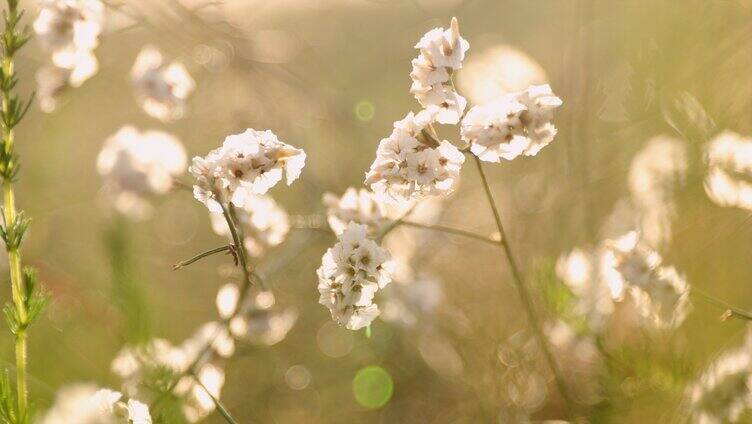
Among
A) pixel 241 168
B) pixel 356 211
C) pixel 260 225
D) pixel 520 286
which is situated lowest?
pixel 260 225

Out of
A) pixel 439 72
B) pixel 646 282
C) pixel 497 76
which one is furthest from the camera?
pixel 497 76

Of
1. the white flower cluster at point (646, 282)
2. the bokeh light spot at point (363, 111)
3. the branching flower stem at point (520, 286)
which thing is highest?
the white flower cluster at point (646, 282)

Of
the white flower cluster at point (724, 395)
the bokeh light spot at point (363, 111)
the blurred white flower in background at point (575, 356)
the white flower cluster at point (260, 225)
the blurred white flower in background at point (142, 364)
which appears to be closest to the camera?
the white flower cluster at point (724, 395)

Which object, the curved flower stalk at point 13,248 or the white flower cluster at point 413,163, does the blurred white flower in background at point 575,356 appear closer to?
the white flower cluster at point 413,163

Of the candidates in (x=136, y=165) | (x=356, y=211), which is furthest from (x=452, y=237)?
(x=356, y=211)

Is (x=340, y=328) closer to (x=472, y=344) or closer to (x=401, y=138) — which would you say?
(x=472, y=344)

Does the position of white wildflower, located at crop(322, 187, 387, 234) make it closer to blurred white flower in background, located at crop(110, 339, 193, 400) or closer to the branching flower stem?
the branching flower stem

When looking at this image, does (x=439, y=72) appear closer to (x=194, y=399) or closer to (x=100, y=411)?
(x=100, y=411)

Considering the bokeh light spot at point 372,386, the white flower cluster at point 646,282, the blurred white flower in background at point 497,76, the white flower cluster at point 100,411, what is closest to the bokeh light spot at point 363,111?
the blurred white flower in background at point 497,76
